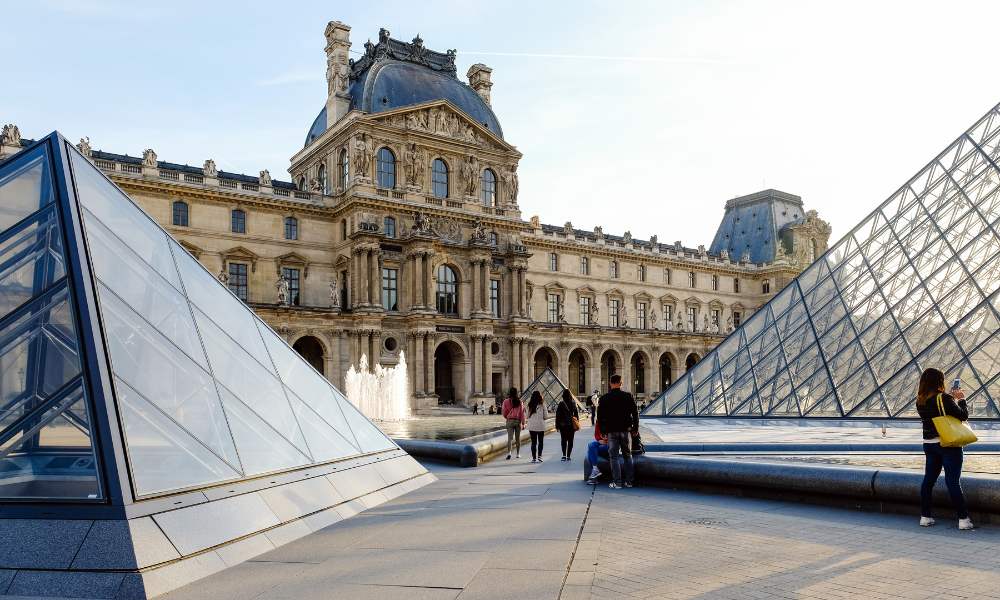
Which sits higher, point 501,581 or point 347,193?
point 347,193

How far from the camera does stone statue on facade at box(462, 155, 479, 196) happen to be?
1981 inches

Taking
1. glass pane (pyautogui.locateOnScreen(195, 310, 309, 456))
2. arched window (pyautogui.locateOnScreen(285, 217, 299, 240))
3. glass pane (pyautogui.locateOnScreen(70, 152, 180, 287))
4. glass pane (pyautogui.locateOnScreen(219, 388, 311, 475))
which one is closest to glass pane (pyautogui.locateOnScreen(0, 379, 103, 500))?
glass pane (pyautogui.locateOnScreen(219, 388, 311, 475))

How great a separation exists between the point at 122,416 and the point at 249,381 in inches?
105

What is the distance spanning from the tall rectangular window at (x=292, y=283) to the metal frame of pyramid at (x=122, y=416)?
37.7 metres

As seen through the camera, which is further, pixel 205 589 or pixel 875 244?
pixel 875 244

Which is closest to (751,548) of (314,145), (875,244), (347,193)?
(875,244)

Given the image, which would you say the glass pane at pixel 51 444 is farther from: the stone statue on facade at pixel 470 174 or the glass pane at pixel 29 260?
the stone statue on facade at pixel 470 174

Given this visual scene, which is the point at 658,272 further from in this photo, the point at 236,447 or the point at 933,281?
the point at 236,447

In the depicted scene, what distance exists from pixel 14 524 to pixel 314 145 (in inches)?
1854

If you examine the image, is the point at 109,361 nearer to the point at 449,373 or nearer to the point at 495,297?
the point at 449,373

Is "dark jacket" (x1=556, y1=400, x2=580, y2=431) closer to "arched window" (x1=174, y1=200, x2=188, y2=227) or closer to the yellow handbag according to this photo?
the yellow handbag

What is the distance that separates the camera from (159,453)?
21.3ft

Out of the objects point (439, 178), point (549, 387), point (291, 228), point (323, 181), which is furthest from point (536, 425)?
point (323, 181)

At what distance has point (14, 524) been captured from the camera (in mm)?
5797
